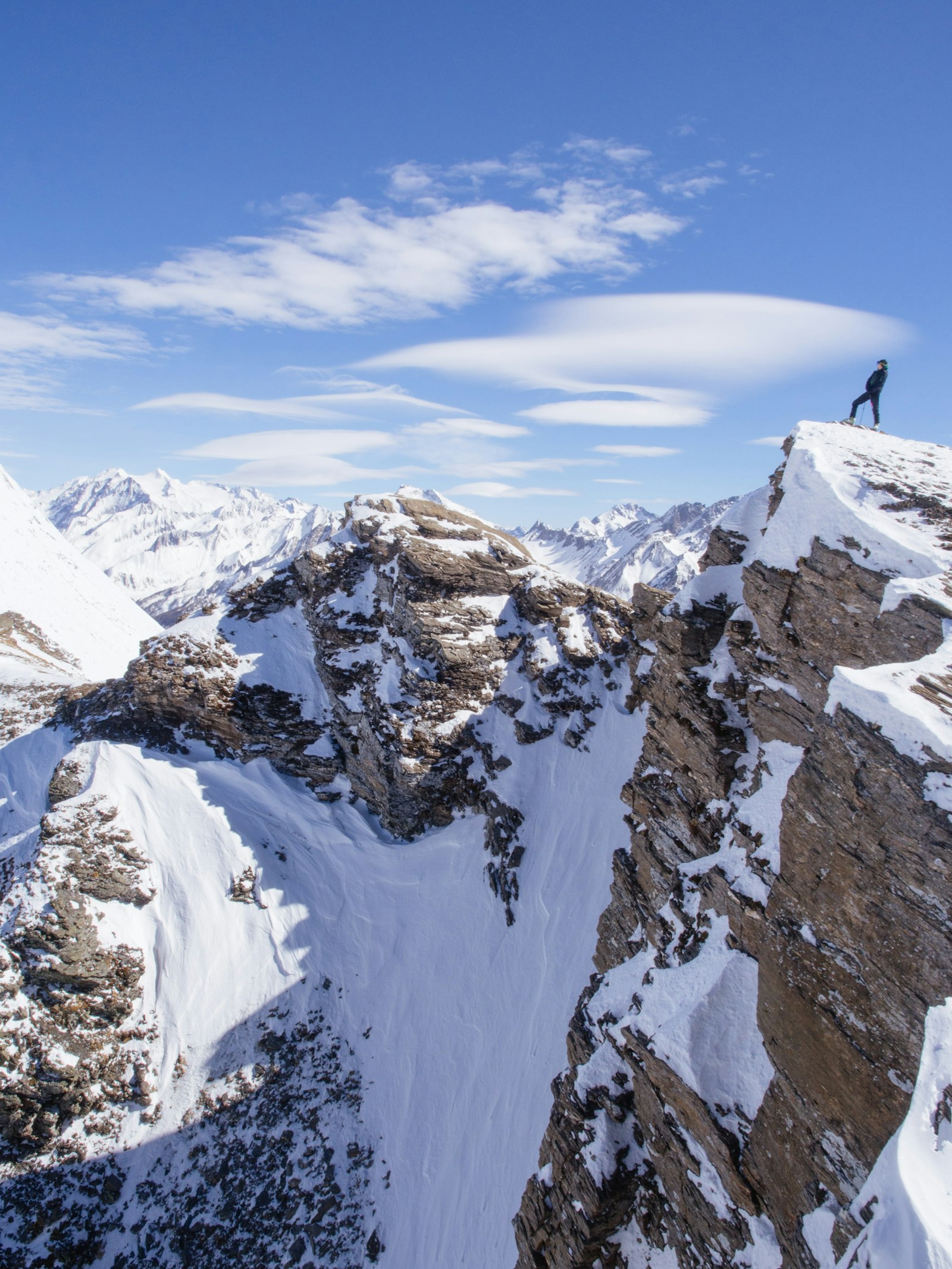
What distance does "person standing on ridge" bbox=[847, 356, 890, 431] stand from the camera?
22.4 m

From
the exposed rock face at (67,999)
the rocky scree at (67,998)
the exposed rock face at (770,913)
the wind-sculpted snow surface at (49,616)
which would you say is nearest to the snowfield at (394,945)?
the rocky scree at (67,998)

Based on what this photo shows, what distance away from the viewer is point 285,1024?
30.8m

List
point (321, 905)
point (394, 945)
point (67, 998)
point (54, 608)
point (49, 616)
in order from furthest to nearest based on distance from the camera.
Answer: point (54, 608) < point (49, 616) < point (321, 905) < point (394, 945) < point (67, 998)

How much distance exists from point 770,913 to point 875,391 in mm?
22513

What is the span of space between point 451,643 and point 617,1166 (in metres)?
28.5

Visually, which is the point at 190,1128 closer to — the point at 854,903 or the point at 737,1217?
the point at 737,1217

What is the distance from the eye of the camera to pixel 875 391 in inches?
907

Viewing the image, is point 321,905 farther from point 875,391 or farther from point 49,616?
point 49,616

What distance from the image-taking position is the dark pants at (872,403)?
23.3 metres

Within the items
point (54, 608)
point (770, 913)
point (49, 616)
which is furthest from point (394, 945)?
point (54, 608)

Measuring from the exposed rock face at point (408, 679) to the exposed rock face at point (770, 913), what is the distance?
1440 centimetres

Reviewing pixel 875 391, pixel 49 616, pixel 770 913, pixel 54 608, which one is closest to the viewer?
pixel 770 913

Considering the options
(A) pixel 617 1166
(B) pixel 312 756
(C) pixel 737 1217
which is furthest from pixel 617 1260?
(B) pixel 312 756

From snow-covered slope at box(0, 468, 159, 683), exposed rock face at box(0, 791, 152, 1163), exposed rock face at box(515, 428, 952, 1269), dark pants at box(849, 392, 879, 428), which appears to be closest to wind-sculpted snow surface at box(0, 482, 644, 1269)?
exposed rock face at box(0, 791, 152, 1163)
